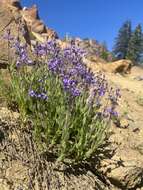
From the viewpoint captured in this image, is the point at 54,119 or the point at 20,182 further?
the point at 54,119

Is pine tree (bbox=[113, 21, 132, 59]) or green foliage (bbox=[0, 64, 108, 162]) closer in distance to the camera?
green foliage (bbox=[0, 64, 108, 162])

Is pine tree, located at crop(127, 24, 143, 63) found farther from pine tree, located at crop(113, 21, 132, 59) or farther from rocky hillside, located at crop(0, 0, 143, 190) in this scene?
rocky hillside, located at crop(0, 0, 143, 190)

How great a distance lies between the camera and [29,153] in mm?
4766

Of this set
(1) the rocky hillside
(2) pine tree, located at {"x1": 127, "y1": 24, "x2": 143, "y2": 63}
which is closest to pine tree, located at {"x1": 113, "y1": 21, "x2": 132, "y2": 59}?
(2) pine tree, located at {"x1": 127, "y1": 24, "x2": 143, "y2": 63}

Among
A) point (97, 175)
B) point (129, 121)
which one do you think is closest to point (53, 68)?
Result: point (97, 175)

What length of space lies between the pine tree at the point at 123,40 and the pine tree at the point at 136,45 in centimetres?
200

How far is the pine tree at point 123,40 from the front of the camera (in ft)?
185

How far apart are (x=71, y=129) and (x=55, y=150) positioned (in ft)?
1.17

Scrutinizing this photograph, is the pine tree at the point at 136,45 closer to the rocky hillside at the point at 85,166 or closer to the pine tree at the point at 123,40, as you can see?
the pine tree at the point at 123,40

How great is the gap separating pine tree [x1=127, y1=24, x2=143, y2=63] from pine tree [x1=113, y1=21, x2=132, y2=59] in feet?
6.57

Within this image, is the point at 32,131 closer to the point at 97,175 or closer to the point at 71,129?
the point at 71,129

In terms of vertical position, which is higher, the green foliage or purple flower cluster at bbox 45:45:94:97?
purple flower cluster at bbox 45:45:94:97

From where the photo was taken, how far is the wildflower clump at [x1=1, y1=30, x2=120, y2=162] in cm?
494

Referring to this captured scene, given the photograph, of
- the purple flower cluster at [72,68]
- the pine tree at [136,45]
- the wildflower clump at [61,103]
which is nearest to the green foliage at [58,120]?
the wildflower clump at [61,103]
